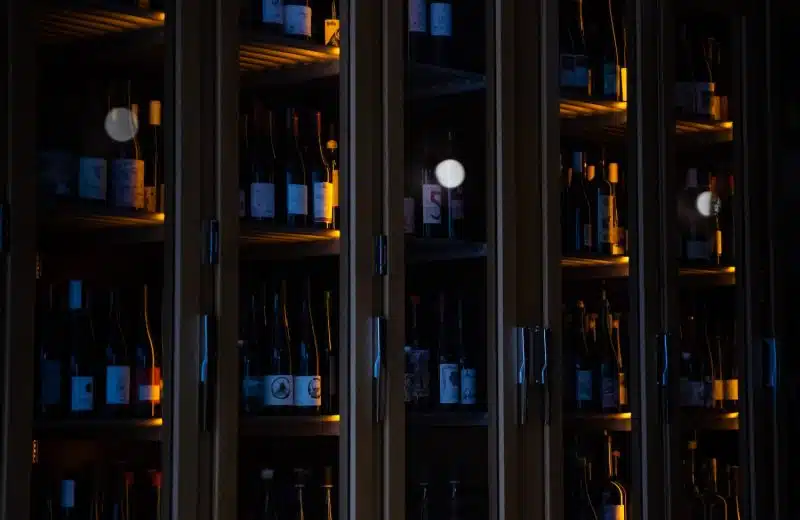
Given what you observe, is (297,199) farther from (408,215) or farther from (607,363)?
(607,363)

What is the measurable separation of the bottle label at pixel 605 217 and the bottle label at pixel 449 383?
61 cm

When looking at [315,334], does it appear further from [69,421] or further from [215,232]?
[69,421]

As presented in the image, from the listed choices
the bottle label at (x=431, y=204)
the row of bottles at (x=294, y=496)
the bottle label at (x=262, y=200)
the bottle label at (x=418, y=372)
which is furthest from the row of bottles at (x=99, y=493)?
the bottle label at (x=431, y=204)

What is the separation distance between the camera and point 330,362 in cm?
271

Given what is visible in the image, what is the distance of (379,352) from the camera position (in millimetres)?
2729

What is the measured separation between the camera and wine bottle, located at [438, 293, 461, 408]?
292 centimetres

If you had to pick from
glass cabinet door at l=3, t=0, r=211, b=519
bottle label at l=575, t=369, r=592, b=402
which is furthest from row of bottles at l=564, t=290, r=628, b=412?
glass cabinet door at l=3, t=0, r=211, b=519

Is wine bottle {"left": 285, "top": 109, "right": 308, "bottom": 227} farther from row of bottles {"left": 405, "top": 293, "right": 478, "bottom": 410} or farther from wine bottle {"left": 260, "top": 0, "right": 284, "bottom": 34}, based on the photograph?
row of bottles {"left": 405, "top": 293, "right": 478, "bottom": 410}

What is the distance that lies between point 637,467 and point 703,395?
1.15 ft

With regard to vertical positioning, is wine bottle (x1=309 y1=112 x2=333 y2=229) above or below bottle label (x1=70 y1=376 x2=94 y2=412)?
above

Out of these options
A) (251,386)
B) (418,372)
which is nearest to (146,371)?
(251,386)

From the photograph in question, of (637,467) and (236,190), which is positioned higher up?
(236,190)

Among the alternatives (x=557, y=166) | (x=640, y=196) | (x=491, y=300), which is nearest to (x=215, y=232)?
(x=491, y=300)

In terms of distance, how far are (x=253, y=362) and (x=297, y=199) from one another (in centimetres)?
35
